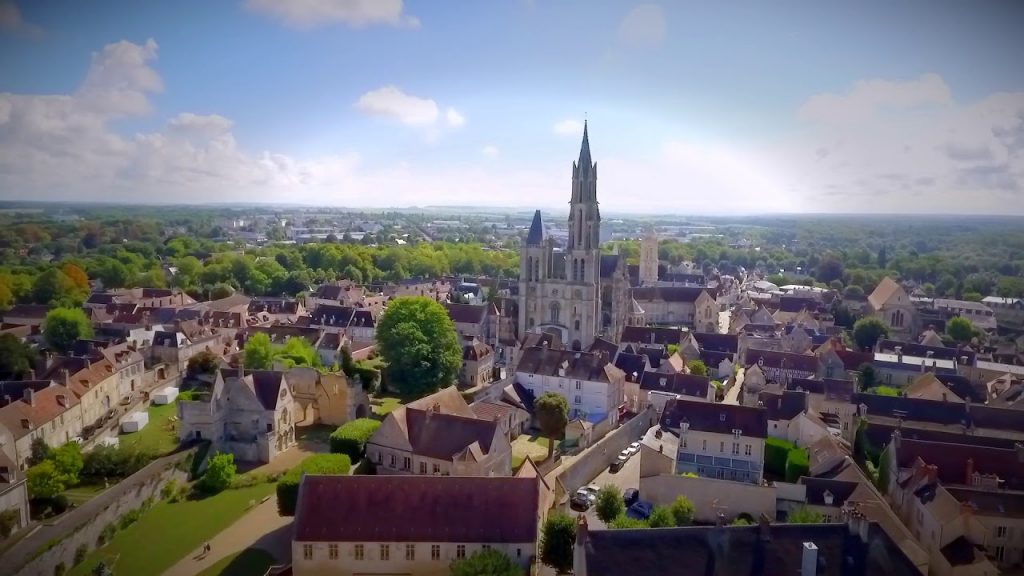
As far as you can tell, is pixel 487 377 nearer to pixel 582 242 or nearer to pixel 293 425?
pixel 582 242

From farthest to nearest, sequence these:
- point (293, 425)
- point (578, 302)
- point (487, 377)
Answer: point (578, 302) < point (487, 377) < point (293, 425)

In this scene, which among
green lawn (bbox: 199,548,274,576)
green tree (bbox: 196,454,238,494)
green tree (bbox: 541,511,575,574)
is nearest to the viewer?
green tree (bbox: 541,511,575,574)

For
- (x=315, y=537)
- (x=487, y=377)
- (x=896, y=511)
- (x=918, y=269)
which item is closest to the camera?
(x=315, y=537)

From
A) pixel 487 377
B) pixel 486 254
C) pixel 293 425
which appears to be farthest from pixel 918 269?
pixel 293 425

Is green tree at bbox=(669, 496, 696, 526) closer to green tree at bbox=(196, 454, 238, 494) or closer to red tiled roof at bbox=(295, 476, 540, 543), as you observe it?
red tiled roof at bbox=(295, 476, 540, 543)

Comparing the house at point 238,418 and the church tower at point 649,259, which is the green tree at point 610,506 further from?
the church tower at point 649,259

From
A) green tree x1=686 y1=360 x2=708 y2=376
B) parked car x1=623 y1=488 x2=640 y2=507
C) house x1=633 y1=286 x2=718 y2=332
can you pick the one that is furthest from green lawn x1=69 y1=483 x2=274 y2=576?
house x1=633 y1=286 x2=718 y2=332
